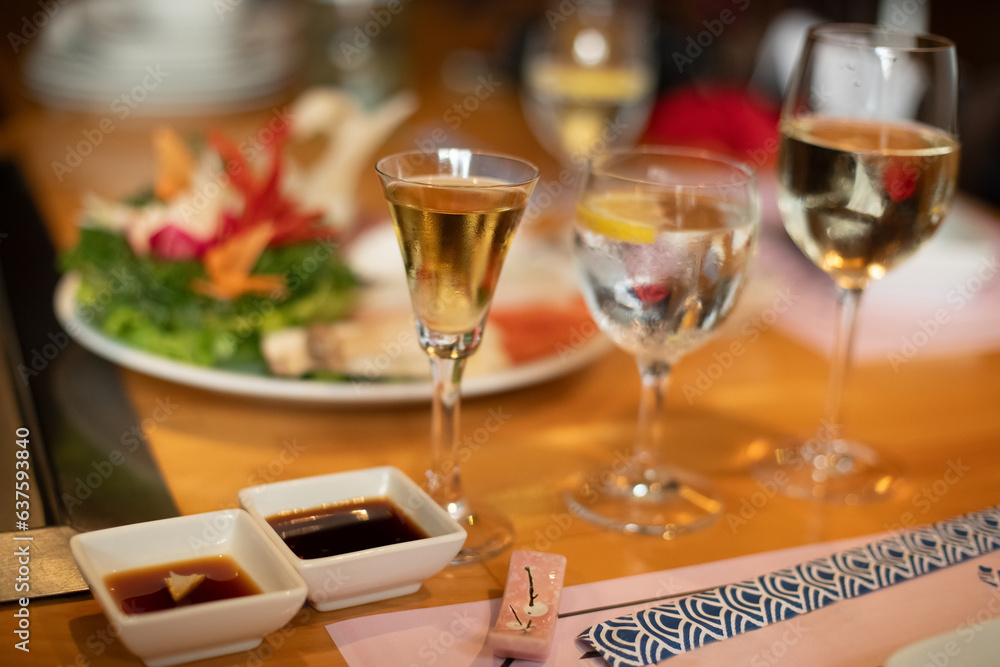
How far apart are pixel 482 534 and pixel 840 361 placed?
0.44 metres

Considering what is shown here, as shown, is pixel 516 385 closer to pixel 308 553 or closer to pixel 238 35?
pixel 308 553

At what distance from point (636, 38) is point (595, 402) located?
2.64 ft

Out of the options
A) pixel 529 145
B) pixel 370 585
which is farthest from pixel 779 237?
pixel 370 585

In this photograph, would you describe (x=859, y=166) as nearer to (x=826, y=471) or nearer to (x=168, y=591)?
(x=826, y=471)

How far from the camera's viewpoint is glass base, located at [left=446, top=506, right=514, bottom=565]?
2.66 ft

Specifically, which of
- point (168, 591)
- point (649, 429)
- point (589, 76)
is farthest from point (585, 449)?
point (589, 76)

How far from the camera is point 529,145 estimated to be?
6.92 ft

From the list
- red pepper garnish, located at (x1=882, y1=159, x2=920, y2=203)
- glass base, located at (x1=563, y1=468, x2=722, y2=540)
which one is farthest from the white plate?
red pepper garnish, located at (x1=882, y1=159, x2=920, y2=203)

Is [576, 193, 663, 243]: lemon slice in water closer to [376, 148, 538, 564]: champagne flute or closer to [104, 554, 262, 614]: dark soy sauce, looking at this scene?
[376, 148, 538, 564]: champagne flute

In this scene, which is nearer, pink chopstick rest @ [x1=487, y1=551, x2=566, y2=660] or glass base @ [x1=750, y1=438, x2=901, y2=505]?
pink chopstick rest @ [x1=487, y1=551, x2=566, y2=660]

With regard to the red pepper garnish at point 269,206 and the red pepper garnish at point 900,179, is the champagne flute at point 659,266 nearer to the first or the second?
the red pepper garnish at point 900,179

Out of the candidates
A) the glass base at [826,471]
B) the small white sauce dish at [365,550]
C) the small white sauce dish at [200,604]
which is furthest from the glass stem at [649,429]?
→ the small white sauce dish at [200,604]

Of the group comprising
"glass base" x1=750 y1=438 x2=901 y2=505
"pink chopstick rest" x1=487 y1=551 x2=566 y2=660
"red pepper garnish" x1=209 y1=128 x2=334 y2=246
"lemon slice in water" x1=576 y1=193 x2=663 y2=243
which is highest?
"lemon slice in water" x1=576 y1=193 x2=663 y2=243

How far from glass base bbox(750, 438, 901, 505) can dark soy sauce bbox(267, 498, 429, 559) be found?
0.39 metres
